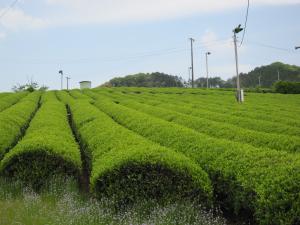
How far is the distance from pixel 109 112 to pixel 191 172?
14961mm

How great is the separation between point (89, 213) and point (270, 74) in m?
119

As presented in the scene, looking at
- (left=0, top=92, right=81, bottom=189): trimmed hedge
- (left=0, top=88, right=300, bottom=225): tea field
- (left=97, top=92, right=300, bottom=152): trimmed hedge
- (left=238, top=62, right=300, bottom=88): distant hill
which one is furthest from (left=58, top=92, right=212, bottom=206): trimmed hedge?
(left=238, top=62, right=300, bottom=88): distant hill

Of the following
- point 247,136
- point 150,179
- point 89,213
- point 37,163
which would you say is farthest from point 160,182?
point 247,136

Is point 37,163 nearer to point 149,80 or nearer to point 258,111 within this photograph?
point 258,111

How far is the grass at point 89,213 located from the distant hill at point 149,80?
10395 centimetres

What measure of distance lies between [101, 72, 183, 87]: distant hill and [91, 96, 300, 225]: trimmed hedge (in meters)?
102

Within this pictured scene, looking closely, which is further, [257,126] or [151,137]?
[257,126]

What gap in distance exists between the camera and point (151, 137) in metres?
13.4

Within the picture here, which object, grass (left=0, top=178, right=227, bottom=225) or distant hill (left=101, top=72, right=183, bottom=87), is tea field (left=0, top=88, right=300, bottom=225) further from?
distant hill (left=101, top=72, right=183, bottom=87)

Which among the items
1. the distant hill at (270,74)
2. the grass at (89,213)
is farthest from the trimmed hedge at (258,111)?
the distant hill at (270,74)

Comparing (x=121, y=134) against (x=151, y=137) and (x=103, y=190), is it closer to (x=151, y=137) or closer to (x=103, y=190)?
(x=151, y=137)

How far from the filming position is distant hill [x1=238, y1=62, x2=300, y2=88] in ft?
381

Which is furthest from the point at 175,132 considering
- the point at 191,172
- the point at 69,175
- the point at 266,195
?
the point at 266,195

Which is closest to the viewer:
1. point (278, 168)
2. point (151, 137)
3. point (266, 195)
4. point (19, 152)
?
point (266, 195)
